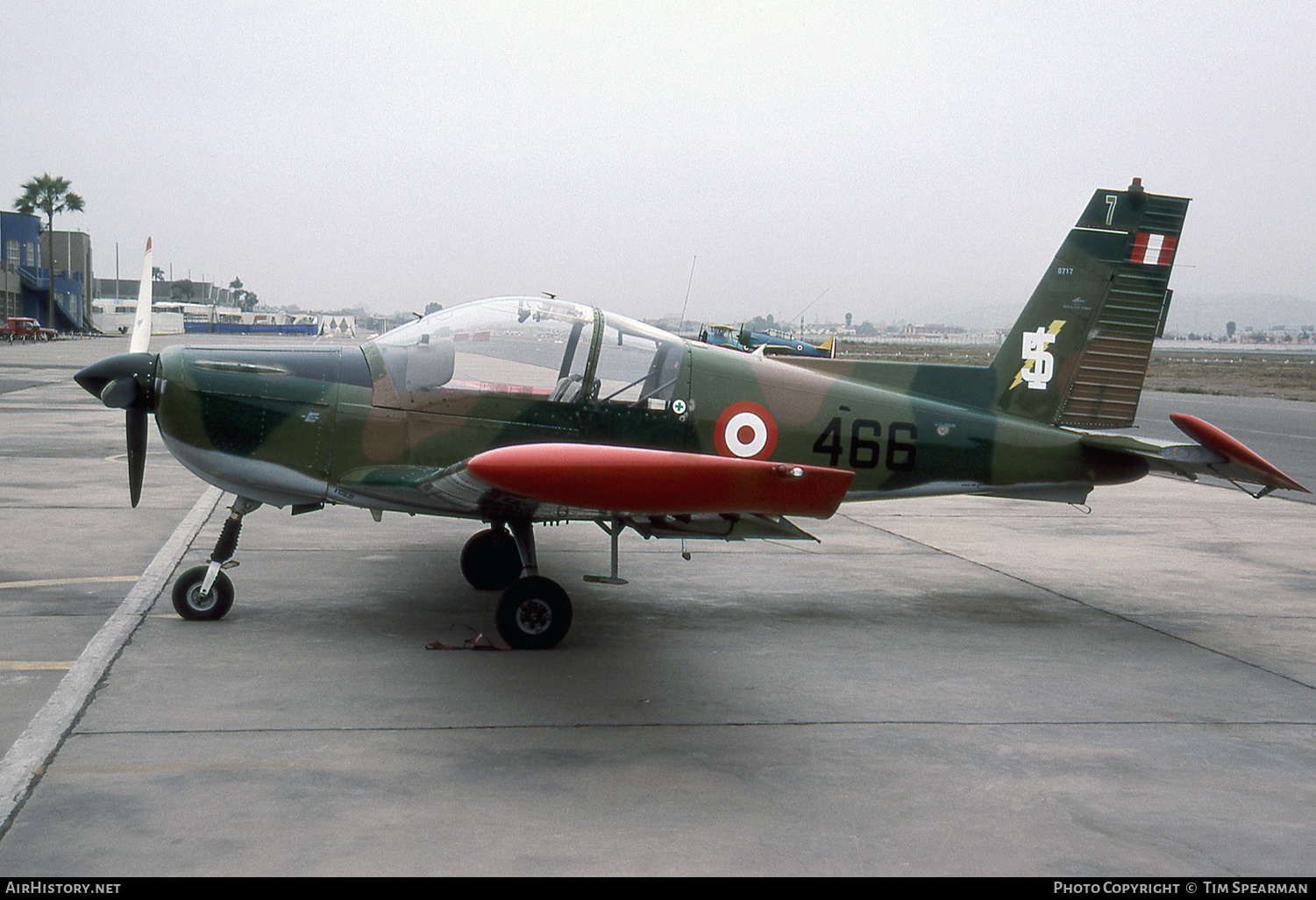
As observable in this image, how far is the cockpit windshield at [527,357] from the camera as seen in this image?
6.86m

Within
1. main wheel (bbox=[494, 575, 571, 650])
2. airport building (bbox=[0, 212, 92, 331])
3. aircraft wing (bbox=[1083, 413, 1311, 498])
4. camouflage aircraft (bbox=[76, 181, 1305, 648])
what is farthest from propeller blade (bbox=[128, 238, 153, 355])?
airport building (bbox=[0, 212, 92, 331])

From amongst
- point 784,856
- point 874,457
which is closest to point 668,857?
point 784,856

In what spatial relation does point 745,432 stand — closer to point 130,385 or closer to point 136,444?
point 130,385

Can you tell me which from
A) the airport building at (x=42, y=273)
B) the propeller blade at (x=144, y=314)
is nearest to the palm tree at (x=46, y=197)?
the airport building at (x=42, y=273)

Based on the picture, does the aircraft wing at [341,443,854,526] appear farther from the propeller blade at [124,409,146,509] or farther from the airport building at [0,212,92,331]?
the airport building at [0,212,92,331]

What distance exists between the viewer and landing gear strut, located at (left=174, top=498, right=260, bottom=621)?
6605 mm

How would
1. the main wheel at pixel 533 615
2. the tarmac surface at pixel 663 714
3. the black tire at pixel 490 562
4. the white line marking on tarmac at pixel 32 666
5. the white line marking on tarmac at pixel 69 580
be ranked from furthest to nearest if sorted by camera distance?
the black tire at pixel 490 562
the white line marking on tarmac at pixel 69 580
the main wheel at pixel 533 615
the white line marking on tarmac at pixel 32 666
the tarmac surface at pixel 663 714

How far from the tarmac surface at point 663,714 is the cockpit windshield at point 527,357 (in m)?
1.46

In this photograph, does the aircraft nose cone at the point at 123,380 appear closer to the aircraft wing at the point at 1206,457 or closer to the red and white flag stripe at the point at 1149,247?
the aircraft wing at the point at 1206,457

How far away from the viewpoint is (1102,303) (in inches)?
319

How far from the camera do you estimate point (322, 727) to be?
4.88 metres

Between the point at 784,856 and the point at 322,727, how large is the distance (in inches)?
86.5

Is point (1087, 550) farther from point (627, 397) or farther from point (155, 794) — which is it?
point (155, 794)

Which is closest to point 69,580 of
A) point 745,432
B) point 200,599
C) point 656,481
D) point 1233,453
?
point 200,599
